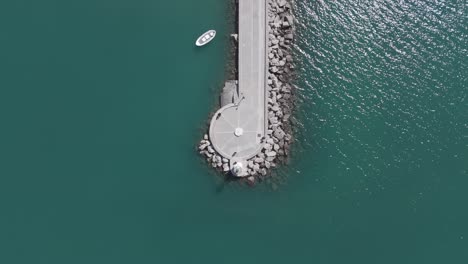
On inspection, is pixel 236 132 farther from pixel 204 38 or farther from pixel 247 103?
pixel 204 38

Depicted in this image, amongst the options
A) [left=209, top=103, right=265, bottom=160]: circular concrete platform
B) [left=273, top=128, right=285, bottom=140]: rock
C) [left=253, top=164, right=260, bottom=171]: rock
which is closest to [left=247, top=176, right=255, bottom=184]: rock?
[left=253, top=164, right=260, bottom=171]: rock

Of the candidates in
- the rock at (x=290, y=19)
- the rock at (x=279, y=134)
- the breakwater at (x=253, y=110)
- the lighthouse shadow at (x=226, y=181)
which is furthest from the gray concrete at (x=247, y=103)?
the rock at (x=290, y=19)

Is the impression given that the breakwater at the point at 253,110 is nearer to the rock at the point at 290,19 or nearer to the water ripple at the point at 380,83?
the rock at the point at 290,19

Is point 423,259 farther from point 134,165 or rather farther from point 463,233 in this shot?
point 134,165

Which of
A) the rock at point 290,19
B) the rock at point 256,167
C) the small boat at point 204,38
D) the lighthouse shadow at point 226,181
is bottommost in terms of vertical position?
the lighthouse shadow at point 226,181

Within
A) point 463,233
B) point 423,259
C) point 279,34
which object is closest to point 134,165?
point 279,34

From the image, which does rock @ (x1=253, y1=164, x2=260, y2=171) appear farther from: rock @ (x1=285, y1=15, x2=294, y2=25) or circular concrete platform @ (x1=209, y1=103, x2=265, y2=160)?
rock @ (x1=285, y1=15, x2=294, y2=25)
